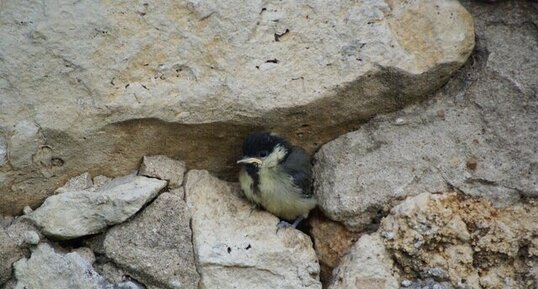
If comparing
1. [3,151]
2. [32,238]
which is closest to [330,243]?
[32,238]

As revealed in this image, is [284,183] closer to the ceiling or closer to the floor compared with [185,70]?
closer to the floor

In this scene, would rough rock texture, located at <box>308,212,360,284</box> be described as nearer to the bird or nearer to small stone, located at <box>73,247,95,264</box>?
the bird

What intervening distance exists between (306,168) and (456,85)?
2.29 feet

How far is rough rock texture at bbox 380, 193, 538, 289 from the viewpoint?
3064mm

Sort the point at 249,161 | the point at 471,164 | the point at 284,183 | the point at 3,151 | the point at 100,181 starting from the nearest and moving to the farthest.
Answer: the point at 3,151, the point at 471,164, the point at 100,181, the point at 249,161, the point at 284,183

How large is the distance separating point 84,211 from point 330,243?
96 centimetres

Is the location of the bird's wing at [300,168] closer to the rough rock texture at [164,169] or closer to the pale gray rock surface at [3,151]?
the rough rock texture at [164,169]

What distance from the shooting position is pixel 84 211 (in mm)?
3170

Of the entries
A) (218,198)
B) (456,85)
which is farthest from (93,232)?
(456,85)

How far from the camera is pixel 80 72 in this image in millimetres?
3086

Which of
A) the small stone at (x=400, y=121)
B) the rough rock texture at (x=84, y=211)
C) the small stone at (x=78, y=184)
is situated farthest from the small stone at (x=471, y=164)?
the small stone at (x=78, y=184)

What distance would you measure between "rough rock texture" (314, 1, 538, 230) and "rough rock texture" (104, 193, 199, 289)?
1.95ft

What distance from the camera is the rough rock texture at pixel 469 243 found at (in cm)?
306

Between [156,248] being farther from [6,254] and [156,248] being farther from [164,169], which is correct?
[6,254]
